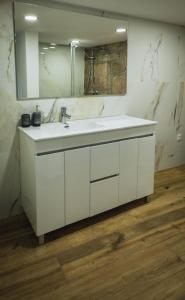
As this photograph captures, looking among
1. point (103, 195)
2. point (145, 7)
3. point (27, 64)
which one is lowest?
point (103, 195)

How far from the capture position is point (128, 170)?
273 centimetres

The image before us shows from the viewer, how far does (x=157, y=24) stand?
3.38 meters

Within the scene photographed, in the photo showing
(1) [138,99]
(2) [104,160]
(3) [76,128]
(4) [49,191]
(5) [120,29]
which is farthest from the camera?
(1) [138,99]

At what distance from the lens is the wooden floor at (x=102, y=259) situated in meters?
1.78

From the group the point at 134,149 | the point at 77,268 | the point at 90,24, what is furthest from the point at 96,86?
the point at 77,268

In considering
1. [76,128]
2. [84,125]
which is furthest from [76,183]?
[84,125]

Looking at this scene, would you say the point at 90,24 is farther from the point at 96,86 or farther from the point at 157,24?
the point at 157,24

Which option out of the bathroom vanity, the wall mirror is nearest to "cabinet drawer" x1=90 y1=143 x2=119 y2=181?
the bathroom vanity

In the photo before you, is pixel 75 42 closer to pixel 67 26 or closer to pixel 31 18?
pixel 67 26

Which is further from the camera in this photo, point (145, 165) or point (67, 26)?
point (145, 165)

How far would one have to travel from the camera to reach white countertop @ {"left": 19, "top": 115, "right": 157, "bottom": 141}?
2204mm

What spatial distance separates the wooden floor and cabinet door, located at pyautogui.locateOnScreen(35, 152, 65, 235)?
19 cm

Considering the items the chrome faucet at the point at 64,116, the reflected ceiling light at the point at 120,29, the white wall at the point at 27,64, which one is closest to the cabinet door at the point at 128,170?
the chrome faucet at the point at 64,116

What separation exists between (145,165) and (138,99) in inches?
39.4
